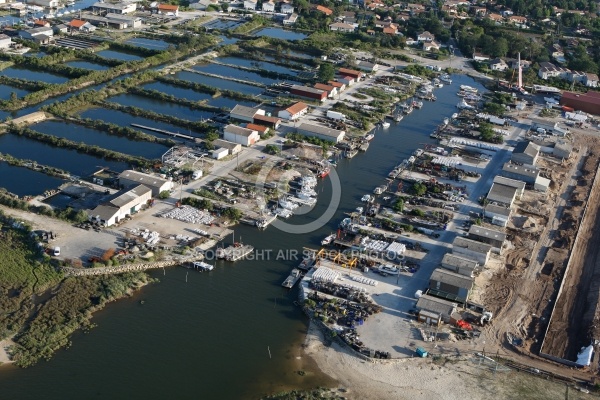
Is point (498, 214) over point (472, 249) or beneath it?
over

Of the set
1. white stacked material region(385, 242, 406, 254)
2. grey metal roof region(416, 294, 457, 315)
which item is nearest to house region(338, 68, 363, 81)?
white stacked material region(385, 242, 406, 254)

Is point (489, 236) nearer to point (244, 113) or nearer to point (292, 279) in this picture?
point (292, 279)

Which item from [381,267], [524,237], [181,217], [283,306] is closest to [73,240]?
[181,217]

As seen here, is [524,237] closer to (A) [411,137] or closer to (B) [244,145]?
(A) [411,137]

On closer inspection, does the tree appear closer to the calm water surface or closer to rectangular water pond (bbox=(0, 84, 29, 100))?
rectangular water pond (bbox=(0, 84, 29, 100))

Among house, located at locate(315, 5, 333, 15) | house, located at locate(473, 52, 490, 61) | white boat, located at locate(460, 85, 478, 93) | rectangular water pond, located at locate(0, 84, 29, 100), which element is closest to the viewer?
rectangular water pond, located at locate(0, 84, 29, 100)

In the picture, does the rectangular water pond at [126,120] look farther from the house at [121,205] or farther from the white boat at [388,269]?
the white boat at [388,269]

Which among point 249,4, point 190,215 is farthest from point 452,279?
point 249,4

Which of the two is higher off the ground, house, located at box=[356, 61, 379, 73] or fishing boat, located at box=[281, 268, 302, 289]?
house, located at box=[356, 61, 379, 73]
